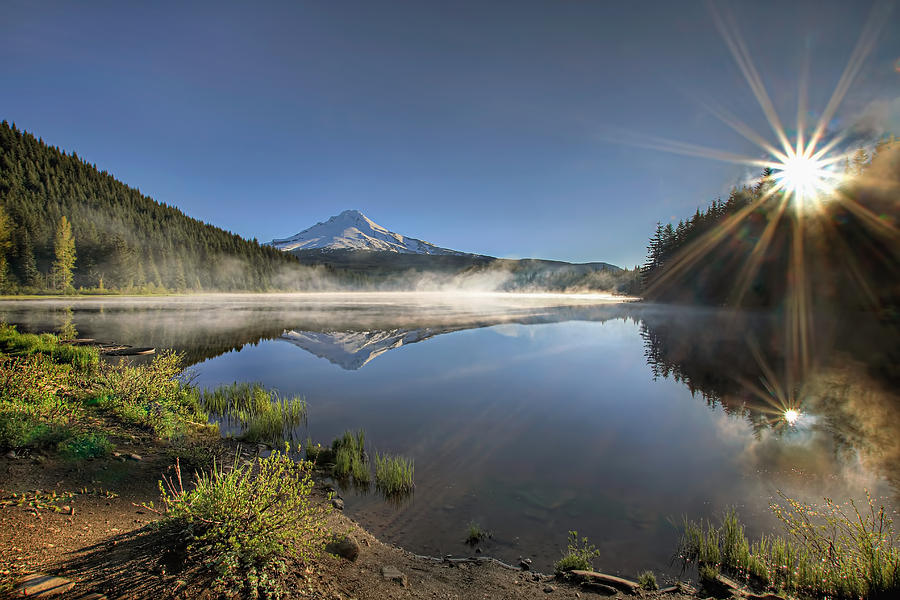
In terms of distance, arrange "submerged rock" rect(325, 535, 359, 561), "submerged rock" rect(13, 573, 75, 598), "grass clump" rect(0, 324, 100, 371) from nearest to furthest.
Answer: "submerged rock" rect(13, 573, 75, 598), "submerged rock" rect(325, 535, 359, 561), "grass clump" rect(0, 324, 100, 371)

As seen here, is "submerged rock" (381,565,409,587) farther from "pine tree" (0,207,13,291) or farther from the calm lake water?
"pine tree" (0,207,13,291)

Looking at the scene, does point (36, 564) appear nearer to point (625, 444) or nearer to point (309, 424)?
point (309, 424)

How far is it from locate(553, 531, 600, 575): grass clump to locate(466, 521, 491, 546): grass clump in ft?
3.85

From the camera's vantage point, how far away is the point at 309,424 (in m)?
11.3

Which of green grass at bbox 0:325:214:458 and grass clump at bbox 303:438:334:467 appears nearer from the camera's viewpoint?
green grass at bbox 0:325:214:458

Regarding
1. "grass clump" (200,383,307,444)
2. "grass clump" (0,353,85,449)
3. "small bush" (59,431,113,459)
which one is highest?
"grass clump" (0,353,85,449)

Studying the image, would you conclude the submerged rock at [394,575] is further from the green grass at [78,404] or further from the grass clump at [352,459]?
the green grass at [78,404]

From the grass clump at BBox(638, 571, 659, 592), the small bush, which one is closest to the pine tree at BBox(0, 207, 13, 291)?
the small bush

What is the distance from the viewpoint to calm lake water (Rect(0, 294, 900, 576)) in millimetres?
6688

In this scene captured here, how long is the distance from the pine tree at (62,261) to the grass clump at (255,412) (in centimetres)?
9153

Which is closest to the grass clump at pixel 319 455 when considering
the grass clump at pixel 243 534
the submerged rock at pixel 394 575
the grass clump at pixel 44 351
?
the submerged rock at pixel 394 575

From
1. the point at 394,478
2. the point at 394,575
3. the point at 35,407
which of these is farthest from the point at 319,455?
the point at 35,407

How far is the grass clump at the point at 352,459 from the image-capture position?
26.3 feet

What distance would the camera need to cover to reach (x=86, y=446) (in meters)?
6.59
